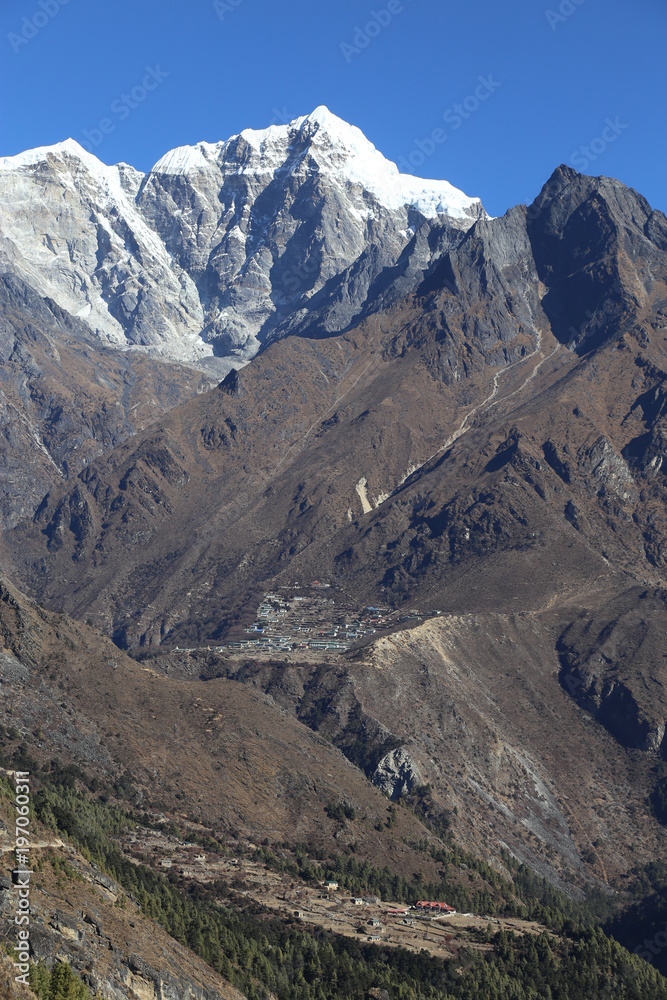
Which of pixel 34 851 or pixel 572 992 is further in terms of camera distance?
pixel 572 992

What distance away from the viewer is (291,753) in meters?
172

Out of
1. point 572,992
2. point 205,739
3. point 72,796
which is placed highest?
point 205,739

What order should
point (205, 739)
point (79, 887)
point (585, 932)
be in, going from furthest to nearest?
point (205, 739) → point (585, 932) → point (79, 887)

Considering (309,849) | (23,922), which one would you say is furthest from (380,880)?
(23,922)

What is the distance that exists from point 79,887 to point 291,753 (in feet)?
303

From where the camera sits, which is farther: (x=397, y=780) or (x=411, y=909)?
(x=397, y=780)

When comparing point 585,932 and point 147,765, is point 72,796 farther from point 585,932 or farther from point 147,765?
A: point 585,932

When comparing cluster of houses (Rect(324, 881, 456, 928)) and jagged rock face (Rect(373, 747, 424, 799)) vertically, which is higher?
jagged rock face (Rect(373, 747, 424, 799))

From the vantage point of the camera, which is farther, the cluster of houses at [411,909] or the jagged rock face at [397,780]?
the jagged rock face at [397,780]

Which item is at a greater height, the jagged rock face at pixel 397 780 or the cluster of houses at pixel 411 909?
the jagged rock face at pixel 397 780

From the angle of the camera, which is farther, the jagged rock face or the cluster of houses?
the jagged rock face

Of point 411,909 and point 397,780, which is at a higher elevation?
point 397,780

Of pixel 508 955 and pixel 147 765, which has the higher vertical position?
pixel 147 765

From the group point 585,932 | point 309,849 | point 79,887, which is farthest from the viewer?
point 309,849
